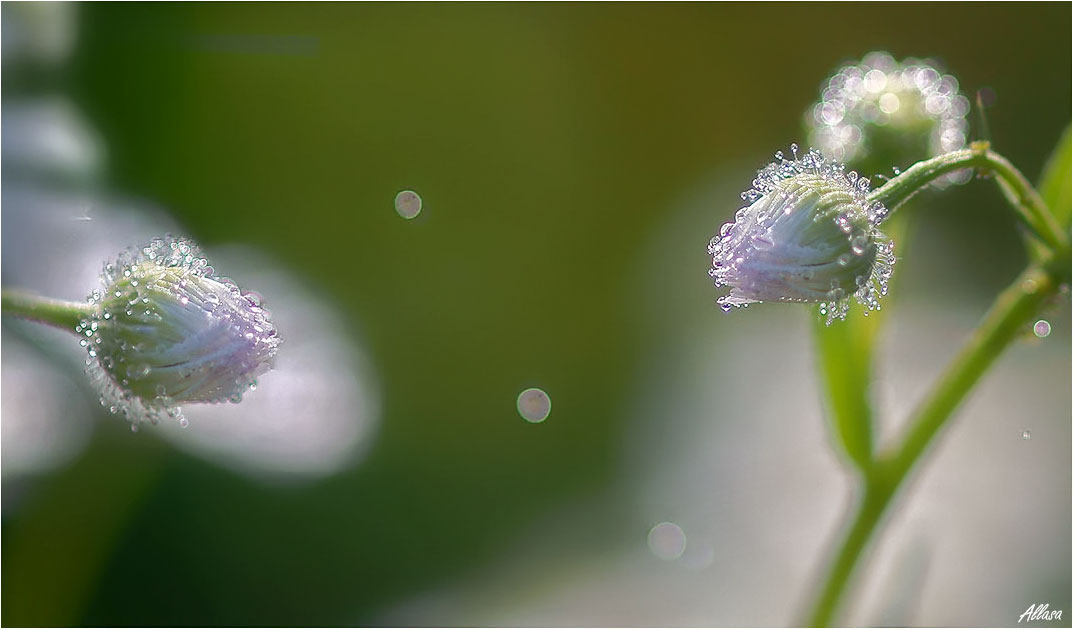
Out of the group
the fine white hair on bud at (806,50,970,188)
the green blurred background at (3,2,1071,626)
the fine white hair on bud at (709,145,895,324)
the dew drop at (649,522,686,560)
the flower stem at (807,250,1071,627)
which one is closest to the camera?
the fine white hair on bud at (709,145,895,324)

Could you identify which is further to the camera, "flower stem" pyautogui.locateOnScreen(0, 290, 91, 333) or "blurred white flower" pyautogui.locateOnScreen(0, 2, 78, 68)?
"blurred white flower" pyautogui.locateOnScreen(0, 2, 78, 68)

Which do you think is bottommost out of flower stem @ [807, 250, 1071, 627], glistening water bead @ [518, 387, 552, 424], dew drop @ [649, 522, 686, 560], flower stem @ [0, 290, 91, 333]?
dew drop @ [649, 522, 686, 560]

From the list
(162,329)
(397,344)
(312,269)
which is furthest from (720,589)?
(162,329)

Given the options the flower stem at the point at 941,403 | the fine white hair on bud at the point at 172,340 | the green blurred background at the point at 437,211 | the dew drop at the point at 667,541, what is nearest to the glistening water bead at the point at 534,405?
the green blurred background at the point at 437,211

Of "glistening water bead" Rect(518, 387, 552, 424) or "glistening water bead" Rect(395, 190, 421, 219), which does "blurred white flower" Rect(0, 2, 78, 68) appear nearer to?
"glistening water bead" Rect(395, 190, 421, 219)

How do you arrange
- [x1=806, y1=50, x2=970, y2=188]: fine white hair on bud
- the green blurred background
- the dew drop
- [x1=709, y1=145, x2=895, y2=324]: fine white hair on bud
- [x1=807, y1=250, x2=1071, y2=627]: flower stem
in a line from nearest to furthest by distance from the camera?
[x1=709, y1=145, x2=895, y2=324]: fine white hair on bud < [x1=807, y1=250, x2=1071, y2=627]: flower stem < [x1=806, y1=50, x2=970, y2=188]: fine white hair on bud < the green blurred background < the dew drop

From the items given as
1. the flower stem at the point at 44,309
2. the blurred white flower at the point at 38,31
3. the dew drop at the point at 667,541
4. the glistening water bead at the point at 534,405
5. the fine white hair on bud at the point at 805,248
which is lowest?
the dew drop at the point at 667,541

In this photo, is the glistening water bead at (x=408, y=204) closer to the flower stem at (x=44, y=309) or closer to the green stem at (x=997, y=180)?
the flower stem at (x=44, y=309)

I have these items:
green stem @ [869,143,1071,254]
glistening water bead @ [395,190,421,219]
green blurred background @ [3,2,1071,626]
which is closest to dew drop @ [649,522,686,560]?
green blurred background @ [3,2,1071,626]

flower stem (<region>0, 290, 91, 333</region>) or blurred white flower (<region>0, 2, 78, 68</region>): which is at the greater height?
blurred white flower (<region>0, 2, 78, 68</region>)
